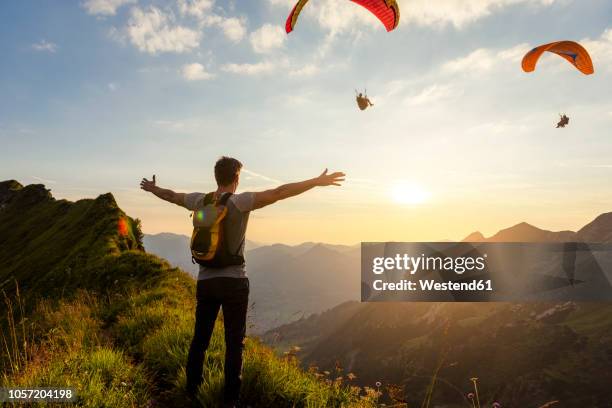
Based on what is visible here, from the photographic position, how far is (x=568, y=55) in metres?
18.9

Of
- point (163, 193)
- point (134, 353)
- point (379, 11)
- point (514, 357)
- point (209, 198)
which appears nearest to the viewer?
point (209, 198)

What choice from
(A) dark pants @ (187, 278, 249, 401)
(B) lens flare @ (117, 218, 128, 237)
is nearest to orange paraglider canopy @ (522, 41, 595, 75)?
(A) dark pants @ (187, 278, 249, 401)

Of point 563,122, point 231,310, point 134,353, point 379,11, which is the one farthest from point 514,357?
point 231,310

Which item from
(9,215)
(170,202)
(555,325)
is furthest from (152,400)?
(555,325)

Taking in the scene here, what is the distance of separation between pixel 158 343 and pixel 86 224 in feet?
102

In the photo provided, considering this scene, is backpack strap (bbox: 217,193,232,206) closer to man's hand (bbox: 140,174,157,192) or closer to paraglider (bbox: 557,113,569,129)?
man's hand (bbox: 140,174,157,192)

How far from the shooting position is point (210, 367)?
19.8ft

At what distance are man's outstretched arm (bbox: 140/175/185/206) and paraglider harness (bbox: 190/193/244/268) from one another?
0.71 metres

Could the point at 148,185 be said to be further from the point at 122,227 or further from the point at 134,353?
the point at 122,227

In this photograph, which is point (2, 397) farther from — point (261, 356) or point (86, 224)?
point (86, 224)

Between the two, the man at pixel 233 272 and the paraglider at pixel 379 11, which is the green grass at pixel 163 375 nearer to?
the man at pixel 233 272

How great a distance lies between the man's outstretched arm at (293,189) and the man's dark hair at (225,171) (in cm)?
42

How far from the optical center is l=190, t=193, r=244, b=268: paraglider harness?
15.8 feet

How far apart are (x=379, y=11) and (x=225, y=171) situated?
28.2 feet
